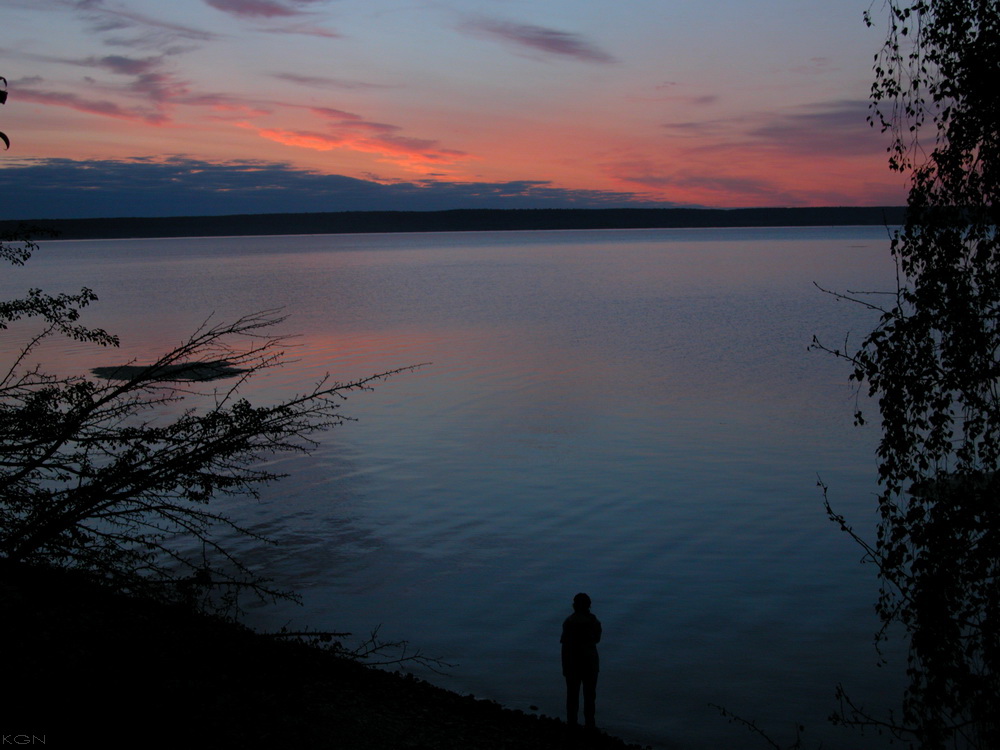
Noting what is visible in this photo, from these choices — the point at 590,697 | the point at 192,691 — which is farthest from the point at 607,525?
the point at 192,691

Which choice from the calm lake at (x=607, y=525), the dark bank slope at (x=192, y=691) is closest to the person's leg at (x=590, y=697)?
the dark bank slope at (x=192, y=691)

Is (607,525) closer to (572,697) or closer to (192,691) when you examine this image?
(572,697)

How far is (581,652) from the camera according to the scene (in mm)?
9906

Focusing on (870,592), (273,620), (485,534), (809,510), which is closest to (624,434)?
(809,510)

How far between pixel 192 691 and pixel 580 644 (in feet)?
14.3

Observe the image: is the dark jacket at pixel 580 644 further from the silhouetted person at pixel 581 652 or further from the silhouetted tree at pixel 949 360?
the silhouetted tree at pixel 949 360

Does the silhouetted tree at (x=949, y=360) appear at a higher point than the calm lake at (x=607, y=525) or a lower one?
higher

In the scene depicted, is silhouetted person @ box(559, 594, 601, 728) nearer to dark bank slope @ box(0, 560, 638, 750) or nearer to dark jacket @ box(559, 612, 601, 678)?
dark jacket @ box(559, 612, 601, 678)

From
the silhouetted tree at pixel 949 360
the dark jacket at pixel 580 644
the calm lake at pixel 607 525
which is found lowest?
the calm lake at pixel 607 525

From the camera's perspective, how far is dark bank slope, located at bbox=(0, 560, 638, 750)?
8.20 m

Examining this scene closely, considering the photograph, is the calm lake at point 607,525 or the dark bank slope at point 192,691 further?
the calm lake at point 607,525

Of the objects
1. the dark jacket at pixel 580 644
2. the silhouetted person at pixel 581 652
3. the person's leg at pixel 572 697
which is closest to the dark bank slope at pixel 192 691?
the person's leg at pixel 572 697

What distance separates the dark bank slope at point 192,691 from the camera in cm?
820

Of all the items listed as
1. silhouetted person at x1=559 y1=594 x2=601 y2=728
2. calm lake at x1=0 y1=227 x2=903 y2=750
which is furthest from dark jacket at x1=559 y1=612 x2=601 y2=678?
calm lake at x1=0 y1=227 x2=903 y2=750
